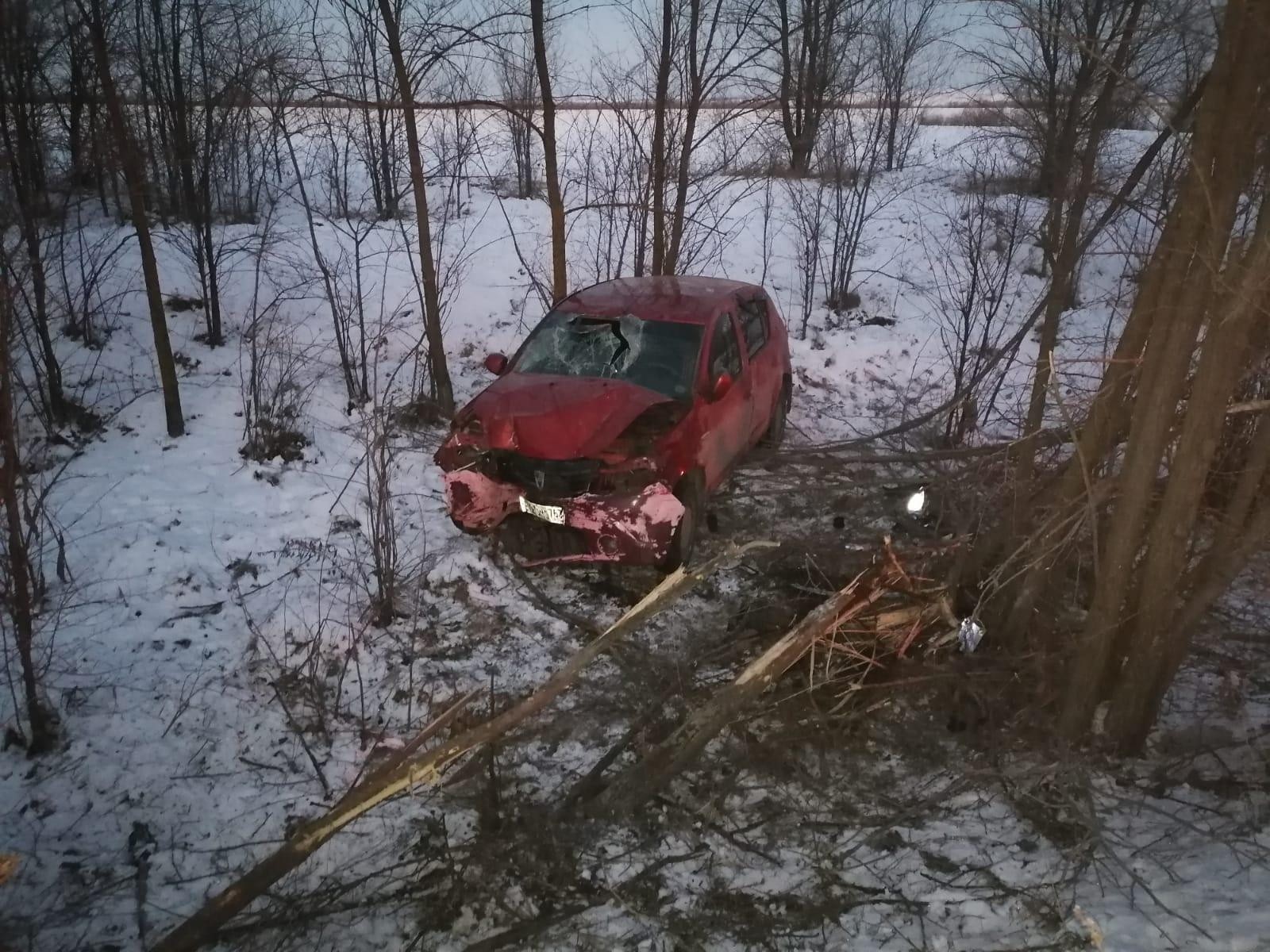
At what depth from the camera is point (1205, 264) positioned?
10.7 feet

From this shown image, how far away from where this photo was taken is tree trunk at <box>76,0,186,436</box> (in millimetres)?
6215

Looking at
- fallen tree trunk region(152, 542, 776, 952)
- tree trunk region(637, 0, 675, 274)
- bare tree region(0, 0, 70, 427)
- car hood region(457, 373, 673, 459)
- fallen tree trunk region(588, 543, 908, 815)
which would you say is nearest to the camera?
fallen tree trunk region(152, 542, 776, 952)

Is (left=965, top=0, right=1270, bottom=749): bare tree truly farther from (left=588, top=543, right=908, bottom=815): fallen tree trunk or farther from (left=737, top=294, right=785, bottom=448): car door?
(left=737, top=294, right=785, bottom=448): car door

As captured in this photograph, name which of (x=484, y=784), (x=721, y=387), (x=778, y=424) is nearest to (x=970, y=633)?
(x=721, y=387)

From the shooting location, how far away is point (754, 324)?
24.0 ft

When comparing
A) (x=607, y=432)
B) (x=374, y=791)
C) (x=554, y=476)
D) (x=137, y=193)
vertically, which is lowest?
(x=374, y=791)

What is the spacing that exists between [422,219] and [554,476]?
406 centimetres

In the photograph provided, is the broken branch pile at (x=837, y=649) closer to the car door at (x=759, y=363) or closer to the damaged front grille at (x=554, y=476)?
the damaged front grille at (x=554, y=476)

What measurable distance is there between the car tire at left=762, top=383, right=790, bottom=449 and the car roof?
132 cm

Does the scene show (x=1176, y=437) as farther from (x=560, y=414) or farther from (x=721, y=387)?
(x=560, y=414)

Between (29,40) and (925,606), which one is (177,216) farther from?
(925,606)

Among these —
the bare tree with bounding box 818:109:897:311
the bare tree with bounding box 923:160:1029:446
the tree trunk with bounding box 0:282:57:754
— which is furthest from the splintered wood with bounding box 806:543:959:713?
the bare tree with bounding box 818:109:897:311

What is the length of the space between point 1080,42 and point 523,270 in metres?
10.1

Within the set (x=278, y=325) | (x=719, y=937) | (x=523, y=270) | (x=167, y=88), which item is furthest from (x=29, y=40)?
(x=719, y=937)
